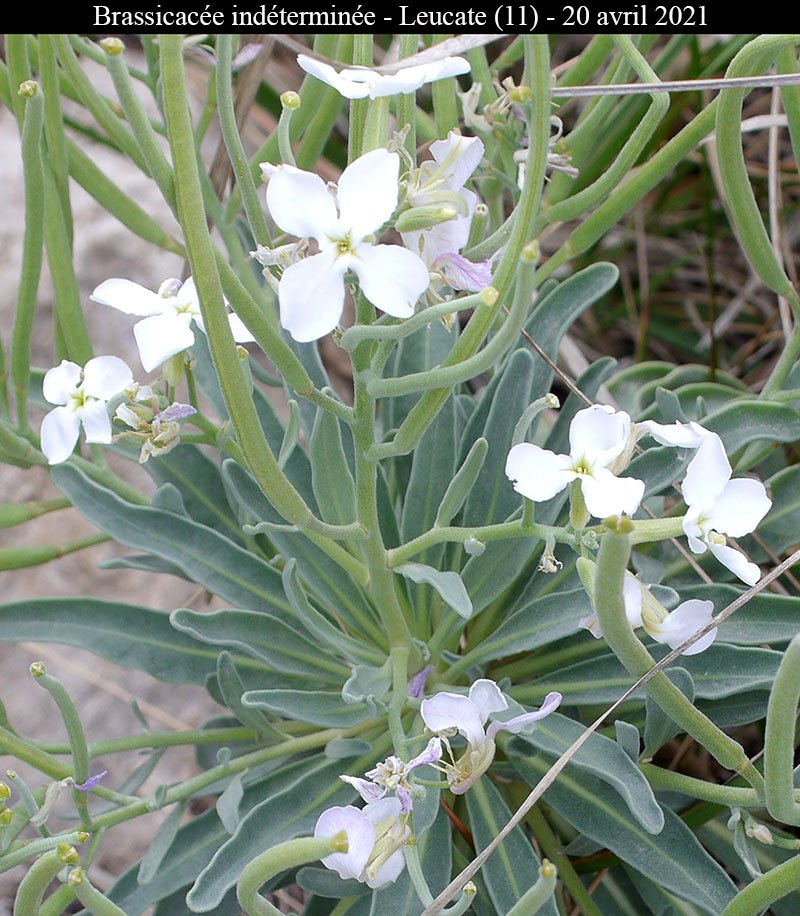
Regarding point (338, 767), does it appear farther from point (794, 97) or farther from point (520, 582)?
point (794, 97)

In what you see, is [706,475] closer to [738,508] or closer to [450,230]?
[738,508]

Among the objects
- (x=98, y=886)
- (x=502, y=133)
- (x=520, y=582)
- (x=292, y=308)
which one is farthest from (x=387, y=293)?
(x=98, y=886)

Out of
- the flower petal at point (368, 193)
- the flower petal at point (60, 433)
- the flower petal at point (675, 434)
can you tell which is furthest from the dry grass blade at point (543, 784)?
the flower petal at point (60, 433)

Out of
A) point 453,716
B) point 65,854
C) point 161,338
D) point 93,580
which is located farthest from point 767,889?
point 93,580

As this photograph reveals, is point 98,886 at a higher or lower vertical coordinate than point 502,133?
lower

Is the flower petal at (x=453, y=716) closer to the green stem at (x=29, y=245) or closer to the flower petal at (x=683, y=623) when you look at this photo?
the flower petal at (x=683, y=623)

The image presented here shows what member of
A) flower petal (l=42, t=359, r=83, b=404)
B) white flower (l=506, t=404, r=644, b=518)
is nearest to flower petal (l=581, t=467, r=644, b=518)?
white flower (l=506, t=404, r=644, b=518)
